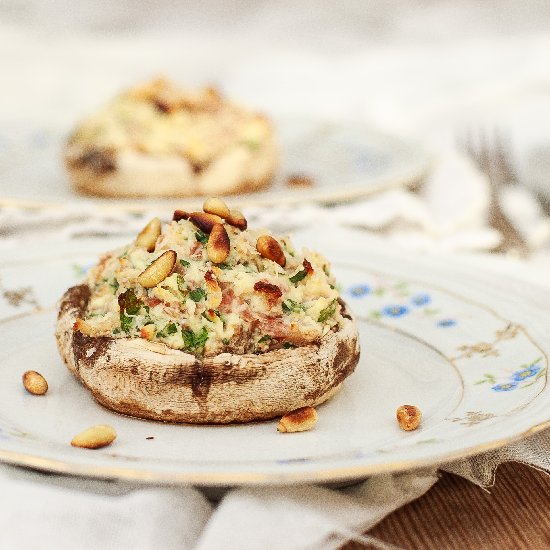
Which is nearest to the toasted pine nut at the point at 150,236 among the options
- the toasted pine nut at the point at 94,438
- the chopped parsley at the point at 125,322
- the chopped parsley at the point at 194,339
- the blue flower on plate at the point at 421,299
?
the chopped parsley at the point at 125,322

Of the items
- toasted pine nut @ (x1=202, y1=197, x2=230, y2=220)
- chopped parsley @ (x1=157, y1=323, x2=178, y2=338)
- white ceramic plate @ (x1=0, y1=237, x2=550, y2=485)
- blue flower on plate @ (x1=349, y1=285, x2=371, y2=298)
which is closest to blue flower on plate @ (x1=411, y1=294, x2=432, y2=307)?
white ceramic plate @ (x1=0, y1=237, x2=550, y2=485)

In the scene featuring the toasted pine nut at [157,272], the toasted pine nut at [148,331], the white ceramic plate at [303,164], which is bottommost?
the white ceramic plate at [303,164]

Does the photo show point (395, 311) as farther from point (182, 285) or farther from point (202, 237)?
point (182, 285)

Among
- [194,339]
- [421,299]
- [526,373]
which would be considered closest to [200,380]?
[194,339]

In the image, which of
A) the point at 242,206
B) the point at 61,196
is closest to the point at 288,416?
the point at 242,206

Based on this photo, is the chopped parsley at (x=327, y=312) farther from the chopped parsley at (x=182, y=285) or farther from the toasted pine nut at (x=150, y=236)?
the toasted pine nut at (x=150, y=236)
